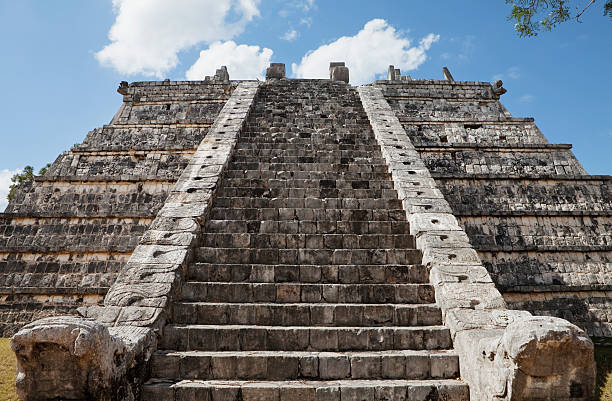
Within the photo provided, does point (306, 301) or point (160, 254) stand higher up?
point (160, 254)

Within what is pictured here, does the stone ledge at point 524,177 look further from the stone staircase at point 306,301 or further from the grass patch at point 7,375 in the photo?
the grass patch at point 7,375

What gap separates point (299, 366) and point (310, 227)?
8.46ft

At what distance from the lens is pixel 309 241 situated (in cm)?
582

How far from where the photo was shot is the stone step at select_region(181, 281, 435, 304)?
478 cm

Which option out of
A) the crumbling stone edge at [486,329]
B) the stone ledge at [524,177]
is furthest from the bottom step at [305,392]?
the stone ledge at [524,177]

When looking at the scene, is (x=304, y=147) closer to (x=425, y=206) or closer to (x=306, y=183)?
(x=306, y=183)

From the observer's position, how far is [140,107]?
12.8 meters

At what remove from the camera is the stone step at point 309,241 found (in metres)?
5.75

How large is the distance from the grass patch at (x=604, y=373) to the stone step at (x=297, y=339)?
211cm

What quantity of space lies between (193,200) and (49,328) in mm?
3607

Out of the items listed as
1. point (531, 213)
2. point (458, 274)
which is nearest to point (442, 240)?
point (458, 274)

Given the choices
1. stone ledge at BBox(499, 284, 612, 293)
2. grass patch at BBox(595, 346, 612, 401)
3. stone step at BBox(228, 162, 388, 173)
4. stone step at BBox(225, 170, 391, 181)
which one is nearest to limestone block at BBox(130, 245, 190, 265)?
stone step at BBox(225, 170, 391, 181)

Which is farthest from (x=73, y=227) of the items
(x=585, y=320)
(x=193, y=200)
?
(x=585, y=320)

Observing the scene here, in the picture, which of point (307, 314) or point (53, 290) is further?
point (53, 290)
